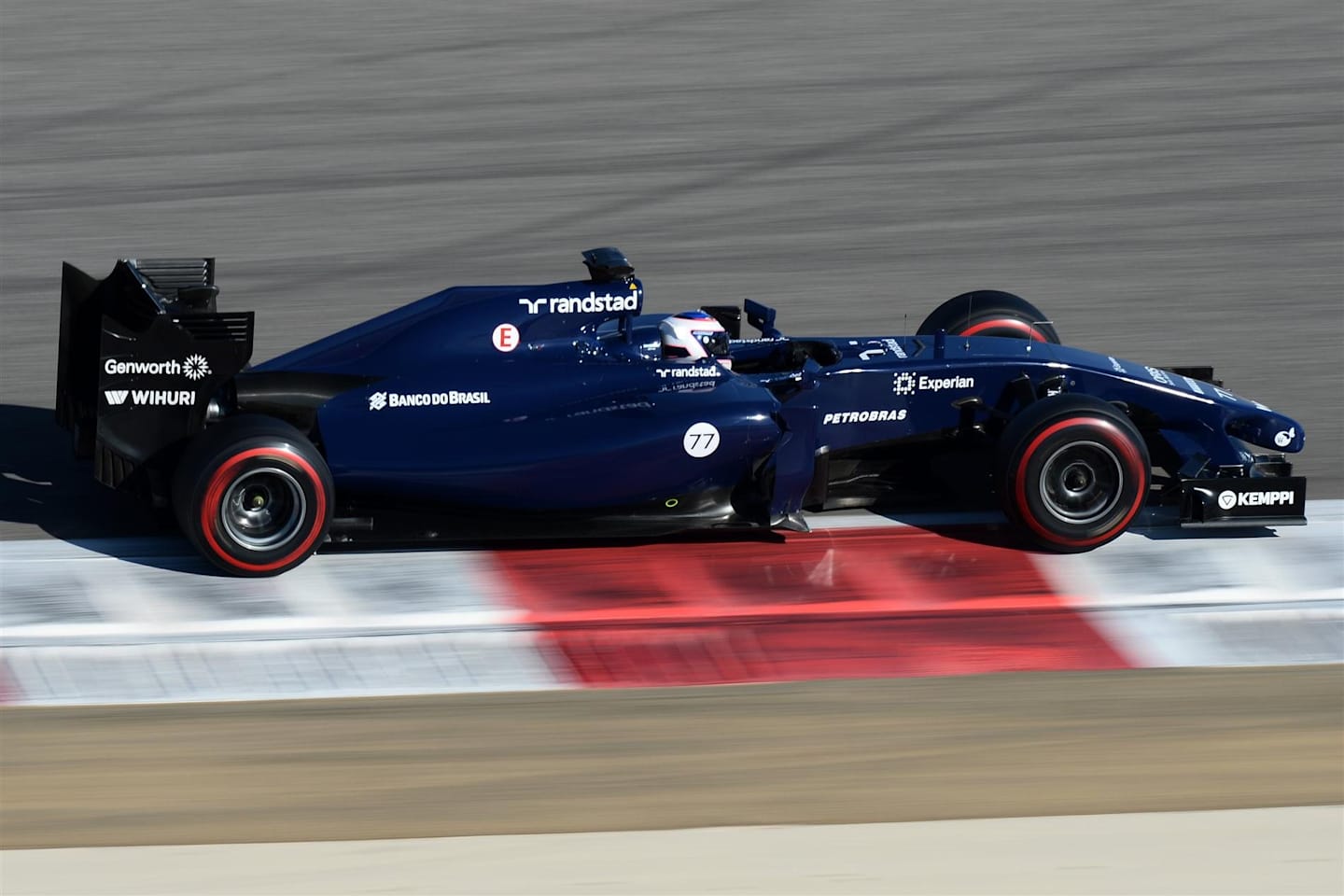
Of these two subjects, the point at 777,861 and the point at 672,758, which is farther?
the point at 672,758

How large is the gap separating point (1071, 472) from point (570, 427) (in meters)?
2.12

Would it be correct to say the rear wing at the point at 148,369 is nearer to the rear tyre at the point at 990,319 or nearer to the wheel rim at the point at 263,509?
the wheel rim at the point at 263,509

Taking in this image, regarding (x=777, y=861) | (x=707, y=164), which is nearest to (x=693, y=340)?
(x=777, y=861)

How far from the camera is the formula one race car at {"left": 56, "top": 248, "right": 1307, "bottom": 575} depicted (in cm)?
733

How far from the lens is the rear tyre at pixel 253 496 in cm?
707

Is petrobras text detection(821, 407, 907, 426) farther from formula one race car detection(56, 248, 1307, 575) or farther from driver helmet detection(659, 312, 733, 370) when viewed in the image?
driver helmet detection(659, 312, 733, 370)

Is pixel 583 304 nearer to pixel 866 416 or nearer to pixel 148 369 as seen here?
pixel 866 416

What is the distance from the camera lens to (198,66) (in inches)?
635

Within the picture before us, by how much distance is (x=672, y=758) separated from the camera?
5832mm

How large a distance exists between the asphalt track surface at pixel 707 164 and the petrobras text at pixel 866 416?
238 cm

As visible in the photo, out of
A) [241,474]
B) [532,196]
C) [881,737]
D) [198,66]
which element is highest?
[198,66]

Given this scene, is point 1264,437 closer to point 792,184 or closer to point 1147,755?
point 1147,755

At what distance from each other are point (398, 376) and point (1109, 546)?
3.13 metres

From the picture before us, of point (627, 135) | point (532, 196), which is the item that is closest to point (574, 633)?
point (532, 196)
